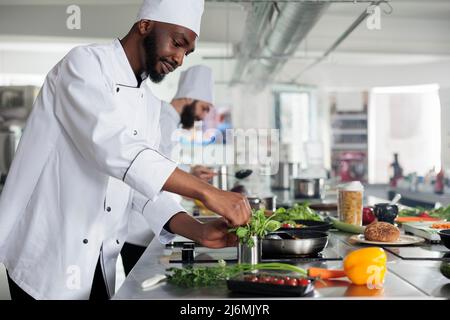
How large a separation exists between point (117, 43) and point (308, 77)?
689cm

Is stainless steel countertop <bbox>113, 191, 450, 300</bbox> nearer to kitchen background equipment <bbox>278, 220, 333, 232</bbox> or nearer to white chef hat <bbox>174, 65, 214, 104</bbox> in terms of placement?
kitchen background equipment <bbox>278, 220, 333, 232</bbox>

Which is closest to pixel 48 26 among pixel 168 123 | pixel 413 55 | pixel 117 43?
pixel 168 123

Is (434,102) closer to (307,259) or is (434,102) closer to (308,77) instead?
(308,77)

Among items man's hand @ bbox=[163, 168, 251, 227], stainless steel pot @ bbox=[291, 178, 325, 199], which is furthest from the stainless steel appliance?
man's hand @ bbox=[163, 168, 251, 227]

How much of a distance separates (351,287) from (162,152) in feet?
6.47

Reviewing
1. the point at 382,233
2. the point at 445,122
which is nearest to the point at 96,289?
the point at 382,233

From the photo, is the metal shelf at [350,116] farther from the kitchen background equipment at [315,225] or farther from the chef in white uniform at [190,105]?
the kitchen background equipment at [315,225]

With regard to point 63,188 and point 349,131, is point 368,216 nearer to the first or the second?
point 63,188

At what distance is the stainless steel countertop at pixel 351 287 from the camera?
3.93ft

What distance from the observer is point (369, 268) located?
4.16ft

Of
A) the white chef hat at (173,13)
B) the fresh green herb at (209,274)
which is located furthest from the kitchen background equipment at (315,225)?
the white chef hat at (173,13)

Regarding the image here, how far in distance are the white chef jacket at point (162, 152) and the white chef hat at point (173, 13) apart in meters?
1.06

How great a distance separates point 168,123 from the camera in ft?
11.2

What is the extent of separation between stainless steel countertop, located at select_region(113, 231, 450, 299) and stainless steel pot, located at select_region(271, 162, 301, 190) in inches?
139
